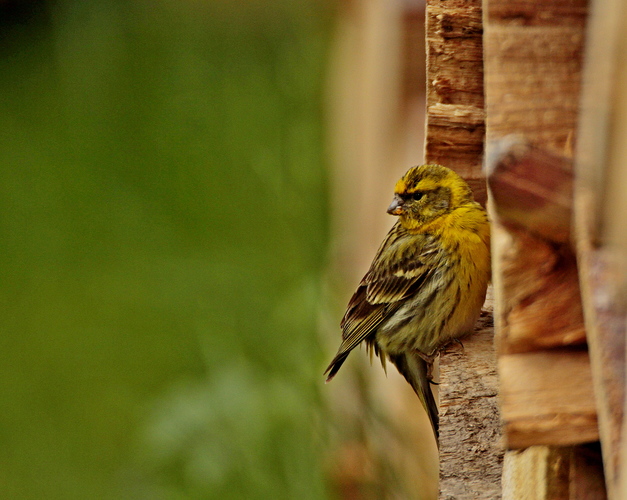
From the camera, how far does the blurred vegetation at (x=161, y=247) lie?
439 centimetres

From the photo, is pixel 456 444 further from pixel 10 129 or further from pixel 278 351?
pixel 10 129

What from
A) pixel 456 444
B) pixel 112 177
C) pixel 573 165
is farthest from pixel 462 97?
pixel 112 177

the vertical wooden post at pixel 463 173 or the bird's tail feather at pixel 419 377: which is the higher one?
the vertical wooden post at pixel 463 173

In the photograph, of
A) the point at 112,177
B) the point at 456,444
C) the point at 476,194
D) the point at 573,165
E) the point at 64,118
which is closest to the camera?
the point at 573,165

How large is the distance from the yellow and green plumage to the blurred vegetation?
64 centimetres

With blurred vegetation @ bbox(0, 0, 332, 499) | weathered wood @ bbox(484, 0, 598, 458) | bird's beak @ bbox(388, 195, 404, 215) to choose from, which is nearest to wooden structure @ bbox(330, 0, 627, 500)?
weathered wood @ bbox(484, 0, 598, 458)

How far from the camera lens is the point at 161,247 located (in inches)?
258

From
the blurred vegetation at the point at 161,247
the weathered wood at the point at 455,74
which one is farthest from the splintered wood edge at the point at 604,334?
the blurred vegetation at the point at 161,247

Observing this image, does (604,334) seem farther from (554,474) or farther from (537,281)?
(554,474)

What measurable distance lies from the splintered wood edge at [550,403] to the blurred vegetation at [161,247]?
2.04 meters

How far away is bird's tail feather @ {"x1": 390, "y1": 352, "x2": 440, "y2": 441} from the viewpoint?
2.82 meters

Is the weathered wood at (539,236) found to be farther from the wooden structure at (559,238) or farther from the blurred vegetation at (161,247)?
the blurred vegetation at (161,247)

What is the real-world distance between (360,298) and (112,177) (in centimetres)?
433

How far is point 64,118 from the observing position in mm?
7578
